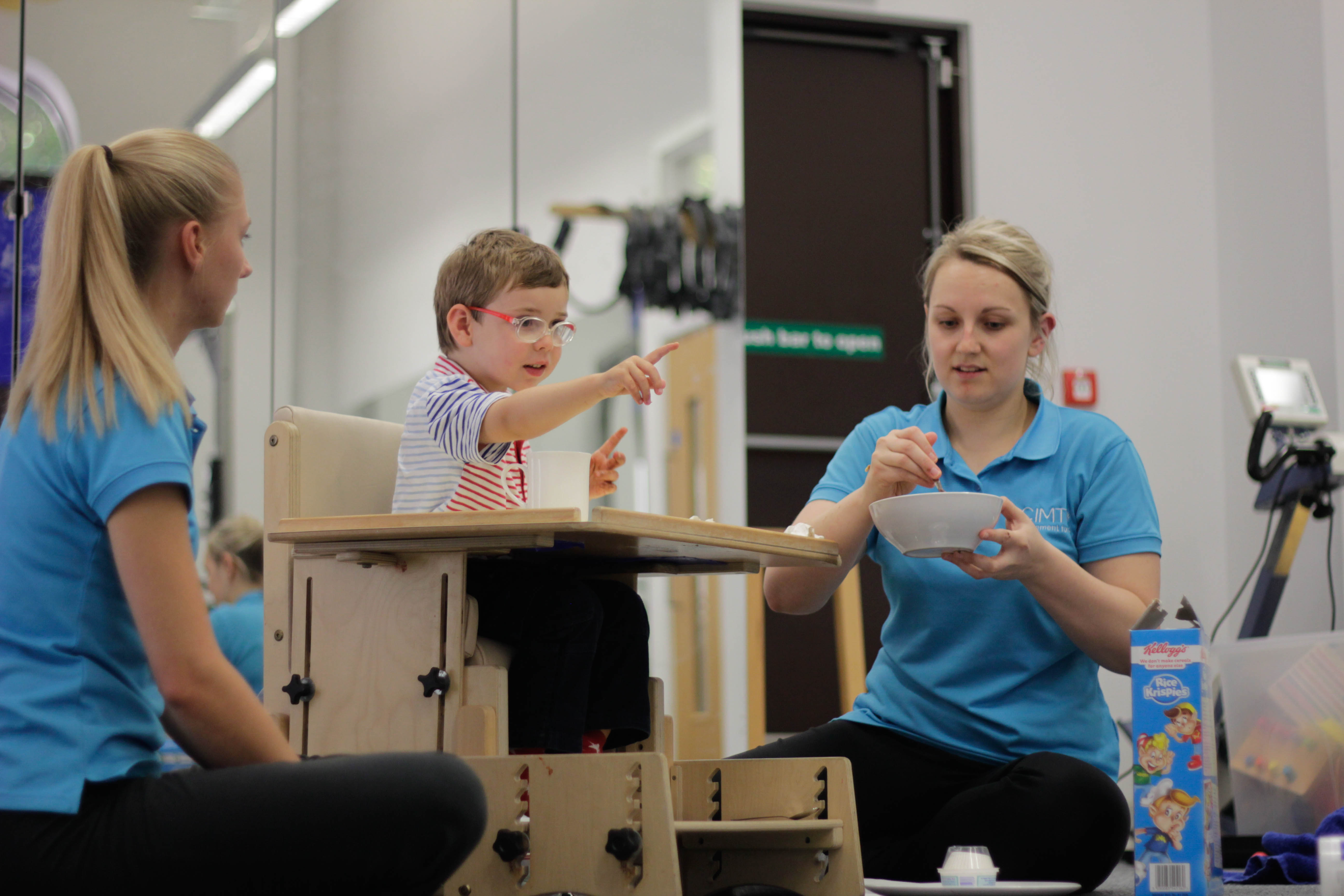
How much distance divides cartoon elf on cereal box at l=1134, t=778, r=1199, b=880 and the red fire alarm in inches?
119

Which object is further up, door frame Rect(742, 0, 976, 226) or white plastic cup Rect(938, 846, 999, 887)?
door frame Rect(742, 0, 976, 226)

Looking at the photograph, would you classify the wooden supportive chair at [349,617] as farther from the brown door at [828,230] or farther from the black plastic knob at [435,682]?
the brown door at [828,230]

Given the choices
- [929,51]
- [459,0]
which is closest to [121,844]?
[459,0]

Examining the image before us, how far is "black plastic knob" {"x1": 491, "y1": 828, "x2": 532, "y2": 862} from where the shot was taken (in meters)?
1.45

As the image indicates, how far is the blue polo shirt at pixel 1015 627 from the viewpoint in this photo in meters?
1.84

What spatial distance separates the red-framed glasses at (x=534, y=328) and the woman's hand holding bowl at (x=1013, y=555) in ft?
1.83

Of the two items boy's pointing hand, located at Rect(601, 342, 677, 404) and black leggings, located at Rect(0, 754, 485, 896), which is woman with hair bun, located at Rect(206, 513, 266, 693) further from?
black leggings, located at Rect(0, 754, 485, 896)

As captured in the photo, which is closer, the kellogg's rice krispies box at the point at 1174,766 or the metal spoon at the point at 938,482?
the kellogg's rice krispies box at the point at 1174,766

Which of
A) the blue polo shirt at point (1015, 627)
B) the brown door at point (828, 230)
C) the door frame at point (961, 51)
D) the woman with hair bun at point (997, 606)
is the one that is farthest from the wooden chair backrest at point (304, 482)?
the door frame at point (961, 51)

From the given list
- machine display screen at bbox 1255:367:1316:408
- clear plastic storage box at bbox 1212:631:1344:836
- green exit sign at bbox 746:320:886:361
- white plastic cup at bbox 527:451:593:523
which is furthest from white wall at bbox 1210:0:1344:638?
white plastic cup at bbox 527:451:593:523

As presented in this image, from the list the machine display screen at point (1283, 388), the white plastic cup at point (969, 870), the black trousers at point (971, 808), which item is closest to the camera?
the white plastic cup at point (969, 870)

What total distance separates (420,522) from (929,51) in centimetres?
369

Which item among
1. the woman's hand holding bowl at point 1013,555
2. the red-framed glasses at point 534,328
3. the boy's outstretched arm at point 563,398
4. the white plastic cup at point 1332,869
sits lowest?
the white plastic cup at point 1332,869

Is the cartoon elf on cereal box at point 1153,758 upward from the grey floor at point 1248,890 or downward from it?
upward
